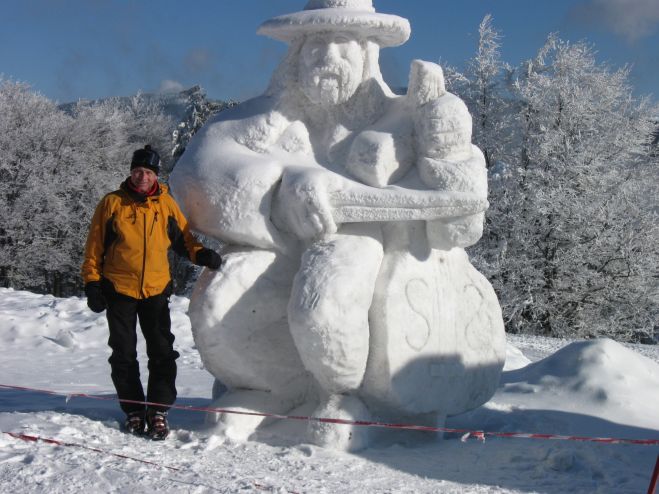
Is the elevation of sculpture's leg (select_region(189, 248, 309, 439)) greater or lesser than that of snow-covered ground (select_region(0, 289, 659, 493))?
greater

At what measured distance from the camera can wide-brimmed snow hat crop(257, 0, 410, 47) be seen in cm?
416

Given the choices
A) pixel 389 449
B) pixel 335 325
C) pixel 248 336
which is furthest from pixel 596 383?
pixel 248 336

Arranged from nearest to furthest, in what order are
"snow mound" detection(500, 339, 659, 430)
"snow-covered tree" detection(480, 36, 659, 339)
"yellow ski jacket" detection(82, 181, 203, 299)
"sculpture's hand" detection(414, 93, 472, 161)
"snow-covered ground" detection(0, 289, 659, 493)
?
"snow-covered ground" detection(0, 289, 659, 493) → "yellow ski jacket" detection(82, 181, 203, 299) → "sculpture's hand" detection(414, 93, 472, 161) → "snow mound" detection(500, 339, 659, 430) → "snow-covered tree" detection(480, 36, 659, 339)

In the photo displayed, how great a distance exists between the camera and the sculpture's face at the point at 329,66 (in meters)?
4.24

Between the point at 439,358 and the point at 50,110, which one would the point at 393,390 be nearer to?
the point at 439,358

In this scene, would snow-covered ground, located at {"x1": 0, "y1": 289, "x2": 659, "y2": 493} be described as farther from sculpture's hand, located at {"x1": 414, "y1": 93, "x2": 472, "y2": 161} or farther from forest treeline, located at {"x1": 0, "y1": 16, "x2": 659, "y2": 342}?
forest treeline, located at {"x1": 0, "y1": 16, "x2": 659, "y2": 342}

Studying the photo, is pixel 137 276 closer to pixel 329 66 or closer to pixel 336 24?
pixel 329 66

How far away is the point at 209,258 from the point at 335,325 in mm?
740

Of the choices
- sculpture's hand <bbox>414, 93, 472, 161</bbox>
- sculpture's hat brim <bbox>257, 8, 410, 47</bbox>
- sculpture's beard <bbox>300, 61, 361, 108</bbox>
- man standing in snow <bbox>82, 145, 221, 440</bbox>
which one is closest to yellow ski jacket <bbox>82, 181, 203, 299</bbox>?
man standing in snow <bbox>82, 145, 221, 440</bbox>

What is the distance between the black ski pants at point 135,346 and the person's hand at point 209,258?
234 millimetres

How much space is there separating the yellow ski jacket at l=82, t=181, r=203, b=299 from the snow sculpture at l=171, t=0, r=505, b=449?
30 centimetres

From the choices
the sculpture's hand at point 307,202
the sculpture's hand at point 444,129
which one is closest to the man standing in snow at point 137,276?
the sculpture's hand at point 307,202

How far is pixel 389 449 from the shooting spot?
4.05 m

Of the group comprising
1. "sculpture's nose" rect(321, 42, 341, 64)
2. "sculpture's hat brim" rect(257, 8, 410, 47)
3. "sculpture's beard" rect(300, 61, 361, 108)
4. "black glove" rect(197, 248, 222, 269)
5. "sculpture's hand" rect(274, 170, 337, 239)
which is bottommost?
"black glove" rect(197, 248, 222, 269)
